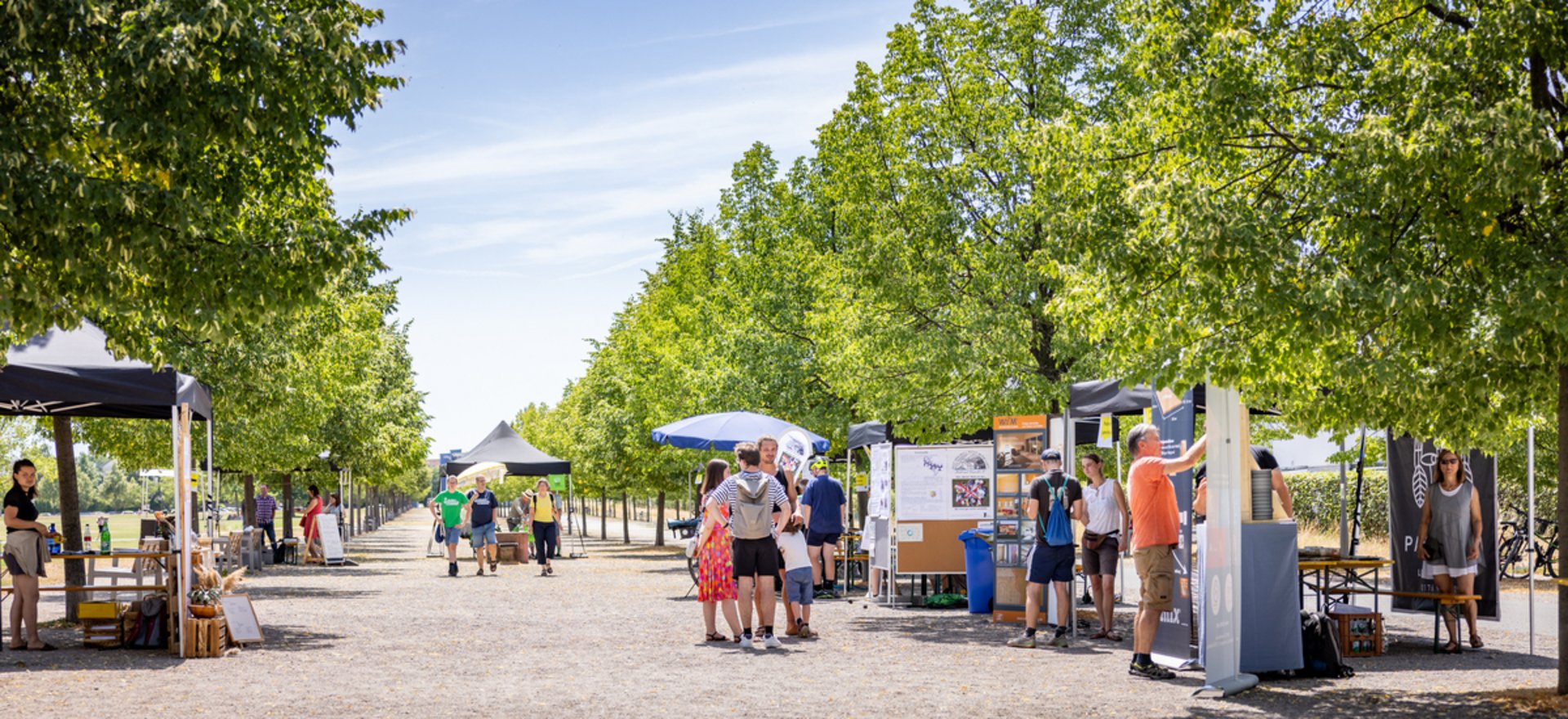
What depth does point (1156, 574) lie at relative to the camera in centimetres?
1097

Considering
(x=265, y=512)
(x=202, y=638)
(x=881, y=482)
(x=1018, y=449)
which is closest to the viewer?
(x=202, y=638)

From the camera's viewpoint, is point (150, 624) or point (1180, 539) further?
point (150, 624)

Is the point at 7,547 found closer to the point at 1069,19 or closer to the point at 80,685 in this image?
the point at 80,685

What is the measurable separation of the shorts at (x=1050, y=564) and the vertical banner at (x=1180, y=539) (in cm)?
189

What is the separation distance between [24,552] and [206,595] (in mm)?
1735

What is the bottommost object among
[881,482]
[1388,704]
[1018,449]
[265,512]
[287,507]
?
[287,507]

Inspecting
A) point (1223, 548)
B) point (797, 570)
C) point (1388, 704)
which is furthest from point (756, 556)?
point (1388, 704)

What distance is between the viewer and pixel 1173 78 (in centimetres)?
1073

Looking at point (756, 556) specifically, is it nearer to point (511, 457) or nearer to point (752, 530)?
point (752, 530)

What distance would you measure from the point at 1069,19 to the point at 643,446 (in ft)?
69.2

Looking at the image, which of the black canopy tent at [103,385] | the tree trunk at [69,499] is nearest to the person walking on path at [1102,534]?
the black canopy tent at [103,385]

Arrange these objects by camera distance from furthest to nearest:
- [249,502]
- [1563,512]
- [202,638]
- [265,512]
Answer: [265,512]
[249,502]
[202,638]
[1563,512]

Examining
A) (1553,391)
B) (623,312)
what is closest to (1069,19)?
(1553,391)

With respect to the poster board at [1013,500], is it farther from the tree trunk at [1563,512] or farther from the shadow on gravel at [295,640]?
the shadow on gravel at [295,640]
